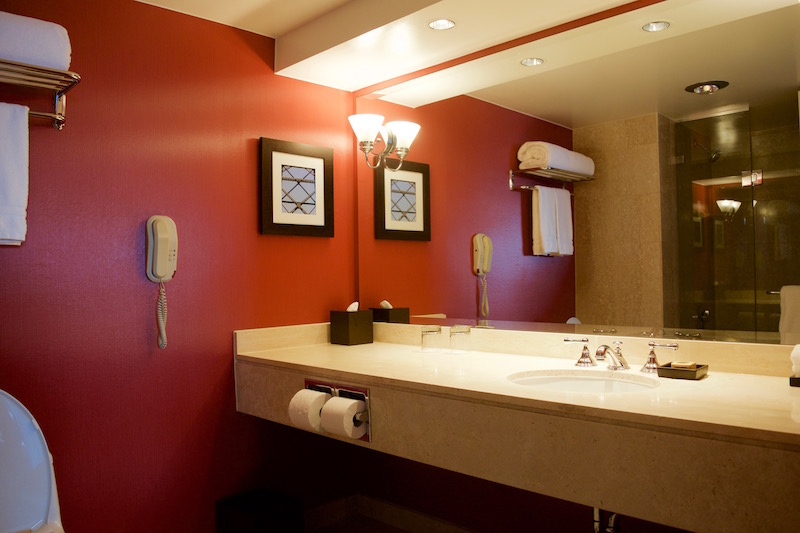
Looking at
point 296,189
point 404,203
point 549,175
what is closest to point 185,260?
point 296,189

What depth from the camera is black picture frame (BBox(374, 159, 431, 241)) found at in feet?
8.97

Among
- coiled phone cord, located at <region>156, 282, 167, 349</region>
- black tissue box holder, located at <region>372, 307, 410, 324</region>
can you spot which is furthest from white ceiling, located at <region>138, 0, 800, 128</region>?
coiled phone cord, located at <region>156, 282, 167, 349</region>

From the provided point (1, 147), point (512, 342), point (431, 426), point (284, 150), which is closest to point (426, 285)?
point (512, 342)

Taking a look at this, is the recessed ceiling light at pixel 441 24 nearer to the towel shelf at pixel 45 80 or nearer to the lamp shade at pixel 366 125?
the lamp shade at pixel 366 125

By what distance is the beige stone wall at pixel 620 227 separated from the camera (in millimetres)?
1973

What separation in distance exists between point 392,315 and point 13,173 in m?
1.59

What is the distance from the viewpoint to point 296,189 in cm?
267

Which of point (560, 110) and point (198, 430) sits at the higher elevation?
point (560, 110)

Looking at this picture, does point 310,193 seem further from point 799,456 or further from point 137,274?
point 799,456

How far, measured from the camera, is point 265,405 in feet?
7.76

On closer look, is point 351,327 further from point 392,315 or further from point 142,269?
point 142,269

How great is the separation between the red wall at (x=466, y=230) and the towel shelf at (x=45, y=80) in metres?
1.30

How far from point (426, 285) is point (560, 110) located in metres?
0.95

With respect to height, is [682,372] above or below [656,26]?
below
